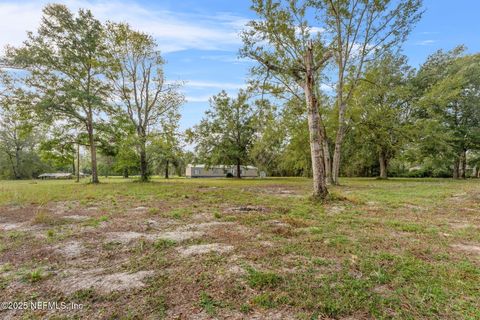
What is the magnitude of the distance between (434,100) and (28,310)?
79.9 ft

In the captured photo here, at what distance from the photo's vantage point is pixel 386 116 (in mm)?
17234

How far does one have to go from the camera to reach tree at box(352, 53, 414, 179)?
54.9 ft

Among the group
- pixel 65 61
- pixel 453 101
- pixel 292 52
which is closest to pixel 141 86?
pixel 65 61

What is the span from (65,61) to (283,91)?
16.6m

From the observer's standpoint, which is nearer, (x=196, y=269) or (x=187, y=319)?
(x=187, y=319)

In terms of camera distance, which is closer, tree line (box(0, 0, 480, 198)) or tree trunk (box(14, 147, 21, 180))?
tree line (box(0, 0, 480, 198))

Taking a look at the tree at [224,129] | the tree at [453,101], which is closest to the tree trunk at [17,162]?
the tree at [224,129]

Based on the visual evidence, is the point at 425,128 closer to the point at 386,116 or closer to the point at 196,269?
the point at 386,116

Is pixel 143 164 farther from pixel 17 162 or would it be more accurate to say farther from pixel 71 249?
pixel 17 162

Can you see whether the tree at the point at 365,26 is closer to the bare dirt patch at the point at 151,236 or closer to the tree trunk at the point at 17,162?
the bare dirt patch at the point at 151,236

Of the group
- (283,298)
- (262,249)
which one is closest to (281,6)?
(262,249)

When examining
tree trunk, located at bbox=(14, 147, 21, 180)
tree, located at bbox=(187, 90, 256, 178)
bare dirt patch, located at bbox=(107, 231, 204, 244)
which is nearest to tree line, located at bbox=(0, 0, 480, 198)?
tree, located at bbox=(187, 90, 256, 178)

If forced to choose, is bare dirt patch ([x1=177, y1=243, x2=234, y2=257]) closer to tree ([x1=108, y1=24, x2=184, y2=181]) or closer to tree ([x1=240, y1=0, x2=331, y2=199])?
tree ([x1=240, y1=0, x2=331, y2=199])

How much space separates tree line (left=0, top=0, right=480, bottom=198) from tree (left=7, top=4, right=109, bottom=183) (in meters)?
0.07
